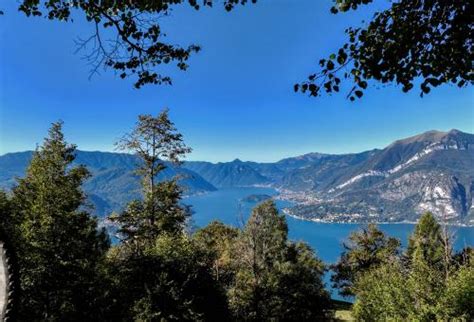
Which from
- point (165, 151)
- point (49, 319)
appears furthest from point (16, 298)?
point (165, 151)

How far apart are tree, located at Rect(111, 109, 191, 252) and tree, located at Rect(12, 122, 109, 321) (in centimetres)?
702

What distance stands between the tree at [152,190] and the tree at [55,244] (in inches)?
276

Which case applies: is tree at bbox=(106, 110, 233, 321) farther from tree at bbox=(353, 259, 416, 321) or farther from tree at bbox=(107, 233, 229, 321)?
tree at bbox=(353, 259, 416, 321)

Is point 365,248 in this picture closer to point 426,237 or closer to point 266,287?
point 426,237

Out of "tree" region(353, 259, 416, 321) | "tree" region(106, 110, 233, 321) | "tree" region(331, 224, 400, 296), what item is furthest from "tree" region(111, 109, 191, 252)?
"tree" region(331, 224, 400, 296)

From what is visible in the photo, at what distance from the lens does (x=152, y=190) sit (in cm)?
3173

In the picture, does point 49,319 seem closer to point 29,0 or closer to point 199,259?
point 199,259

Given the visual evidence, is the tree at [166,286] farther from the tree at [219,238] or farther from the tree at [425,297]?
the tree at [219,238]

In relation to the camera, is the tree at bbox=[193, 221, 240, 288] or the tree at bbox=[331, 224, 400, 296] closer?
the tree at bbox=[331, 224, 400, 296]

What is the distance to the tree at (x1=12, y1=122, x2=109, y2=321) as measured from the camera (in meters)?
19.3

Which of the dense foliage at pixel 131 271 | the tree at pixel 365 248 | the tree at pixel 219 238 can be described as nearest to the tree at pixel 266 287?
the dense foliage at pixel 131 271

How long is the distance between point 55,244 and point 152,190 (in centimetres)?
1173

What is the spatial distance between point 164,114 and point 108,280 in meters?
15.0

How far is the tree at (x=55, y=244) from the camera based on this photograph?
63.4 ft
